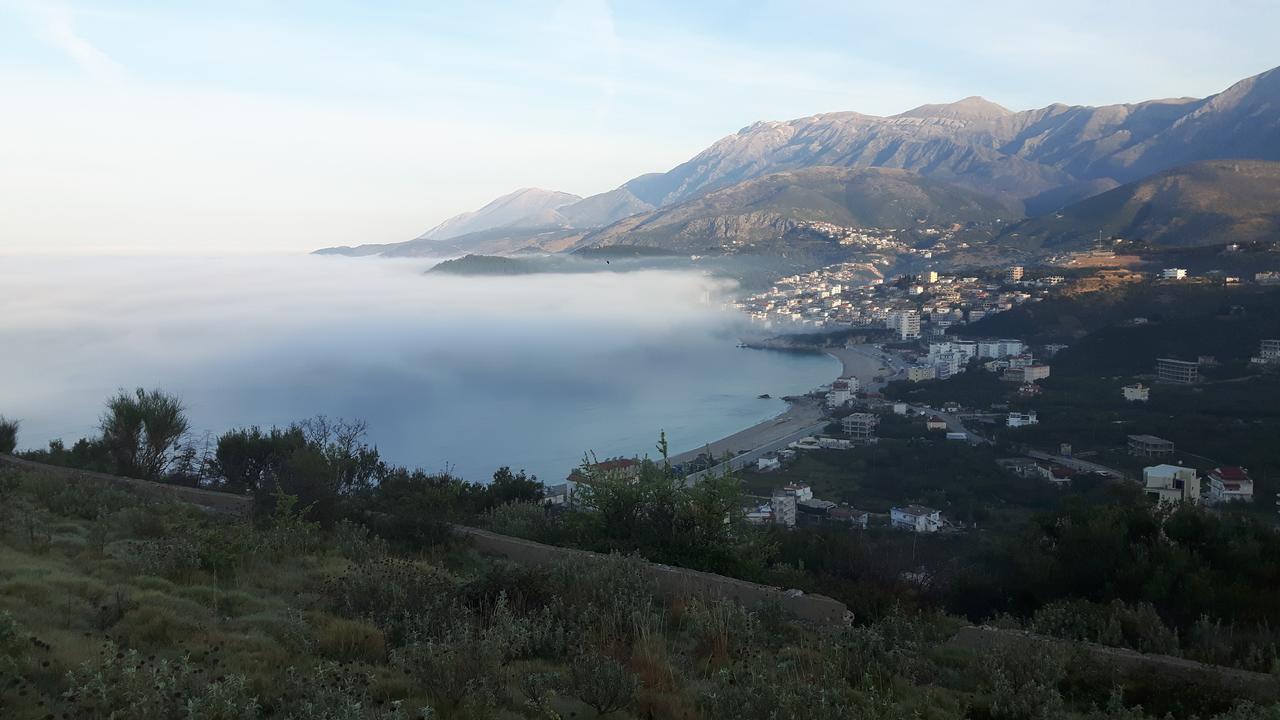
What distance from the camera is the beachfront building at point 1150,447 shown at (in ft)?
62.7

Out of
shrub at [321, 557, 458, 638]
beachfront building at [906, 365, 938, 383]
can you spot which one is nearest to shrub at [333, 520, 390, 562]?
shrub at [321, 557, 458, 638]

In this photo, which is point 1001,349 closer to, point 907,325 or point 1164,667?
point 907,325

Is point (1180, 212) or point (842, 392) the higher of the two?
point (1180, 212)

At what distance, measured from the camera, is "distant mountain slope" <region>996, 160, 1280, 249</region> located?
5494 centimetres

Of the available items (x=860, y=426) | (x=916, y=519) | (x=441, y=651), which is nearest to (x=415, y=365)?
(x=860, y=426)

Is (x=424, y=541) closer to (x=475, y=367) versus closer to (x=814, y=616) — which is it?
(x=814, y=616)

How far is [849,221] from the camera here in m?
109

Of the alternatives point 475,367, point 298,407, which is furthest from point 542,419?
point 475,367

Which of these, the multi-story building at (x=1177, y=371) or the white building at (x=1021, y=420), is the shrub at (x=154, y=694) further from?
the multi-story building at (x=1177, y=371)

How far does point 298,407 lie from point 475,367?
49.4ft

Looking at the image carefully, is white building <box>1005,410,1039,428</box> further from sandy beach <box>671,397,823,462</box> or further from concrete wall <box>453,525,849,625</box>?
concrete wall <box>453,525,849,625</box>

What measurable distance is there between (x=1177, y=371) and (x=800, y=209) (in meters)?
85.4

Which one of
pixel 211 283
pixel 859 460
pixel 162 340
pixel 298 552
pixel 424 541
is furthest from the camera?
pixel 211 283

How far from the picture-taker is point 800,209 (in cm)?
11019
